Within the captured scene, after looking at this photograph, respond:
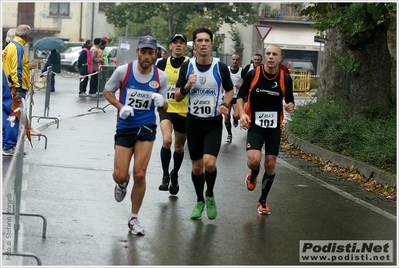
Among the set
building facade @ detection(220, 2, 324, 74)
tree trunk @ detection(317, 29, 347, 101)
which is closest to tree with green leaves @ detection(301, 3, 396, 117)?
tree trunk @ detection(317, 29, 347, 101)

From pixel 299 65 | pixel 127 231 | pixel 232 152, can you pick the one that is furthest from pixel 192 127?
pixel 299 65

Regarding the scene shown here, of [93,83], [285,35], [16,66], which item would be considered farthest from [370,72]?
[285,35]

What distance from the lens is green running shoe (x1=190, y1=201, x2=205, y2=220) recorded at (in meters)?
9.02

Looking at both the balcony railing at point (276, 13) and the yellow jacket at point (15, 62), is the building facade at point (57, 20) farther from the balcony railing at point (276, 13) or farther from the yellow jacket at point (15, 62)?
the yellow jacket at point (15, 62)

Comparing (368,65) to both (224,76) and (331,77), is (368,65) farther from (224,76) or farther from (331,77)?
(224,76)

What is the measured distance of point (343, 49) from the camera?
20.7m

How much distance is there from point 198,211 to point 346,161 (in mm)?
5468

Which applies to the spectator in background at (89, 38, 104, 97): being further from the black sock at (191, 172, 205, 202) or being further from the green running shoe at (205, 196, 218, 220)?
the green running shoe at (205, 196, 218, 220)

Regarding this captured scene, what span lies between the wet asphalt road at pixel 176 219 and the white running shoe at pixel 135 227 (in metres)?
0.09

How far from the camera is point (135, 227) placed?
8086 mm

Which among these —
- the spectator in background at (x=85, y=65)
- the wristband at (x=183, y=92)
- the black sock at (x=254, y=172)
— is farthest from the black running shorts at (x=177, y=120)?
the spectator in background at (x=85, y=65)

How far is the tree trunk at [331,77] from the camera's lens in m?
21.1

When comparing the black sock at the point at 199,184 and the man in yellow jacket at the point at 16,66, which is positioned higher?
the man in yellow jacket at the point at 16,66

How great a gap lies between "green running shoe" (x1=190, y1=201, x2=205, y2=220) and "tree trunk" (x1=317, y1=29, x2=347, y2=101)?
40.7ft
